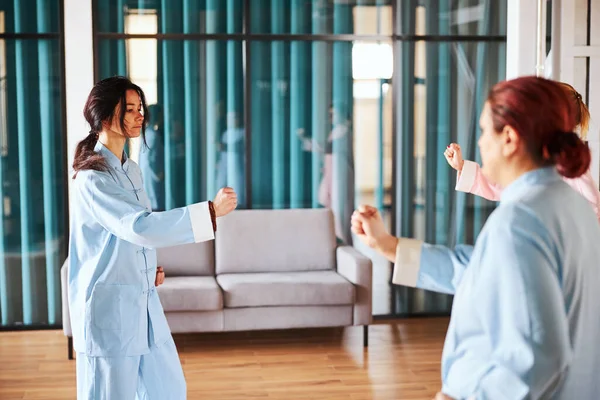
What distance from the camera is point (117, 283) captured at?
2857 mm

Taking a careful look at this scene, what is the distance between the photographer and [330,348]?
516 cm

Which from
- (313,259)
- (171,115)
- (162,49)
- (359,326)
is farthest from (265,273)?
(162,49)

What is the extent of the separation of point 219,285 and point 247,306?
222mm

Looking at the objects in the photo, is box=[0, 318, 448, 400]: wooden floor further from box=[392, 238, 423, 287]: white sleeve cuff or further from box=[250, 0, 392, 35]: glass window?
box=[392, 238, 423, 287]: white sleeve cuff

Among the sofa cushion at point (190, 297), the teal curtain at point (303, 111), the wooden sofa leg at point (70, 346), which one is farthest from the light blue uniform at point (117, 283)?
the teal curtain at point (303, 111)

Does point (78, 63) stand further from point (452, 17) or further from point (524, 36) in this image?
point (524, 36)

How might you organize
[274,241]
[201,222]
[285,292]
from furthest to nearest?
[274,241] → [285,292] → [201,222]

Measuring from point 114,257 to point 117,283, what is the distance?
9 centimetres

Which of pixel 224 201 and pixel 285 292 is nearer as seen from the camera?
pixel 224 201

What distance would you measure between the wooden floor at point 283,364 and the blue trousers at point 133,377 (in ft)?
4.24

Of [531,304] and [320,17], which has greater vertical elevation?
[320,17]

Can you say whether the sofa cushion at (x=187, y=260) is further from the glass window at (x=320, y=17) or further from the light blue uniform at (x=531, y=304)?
the light blue uniform at (x=531, y=304)

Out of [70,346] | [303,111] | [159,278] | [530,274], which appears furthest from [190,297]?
[530,274]

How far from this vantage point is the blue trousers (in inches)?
112
